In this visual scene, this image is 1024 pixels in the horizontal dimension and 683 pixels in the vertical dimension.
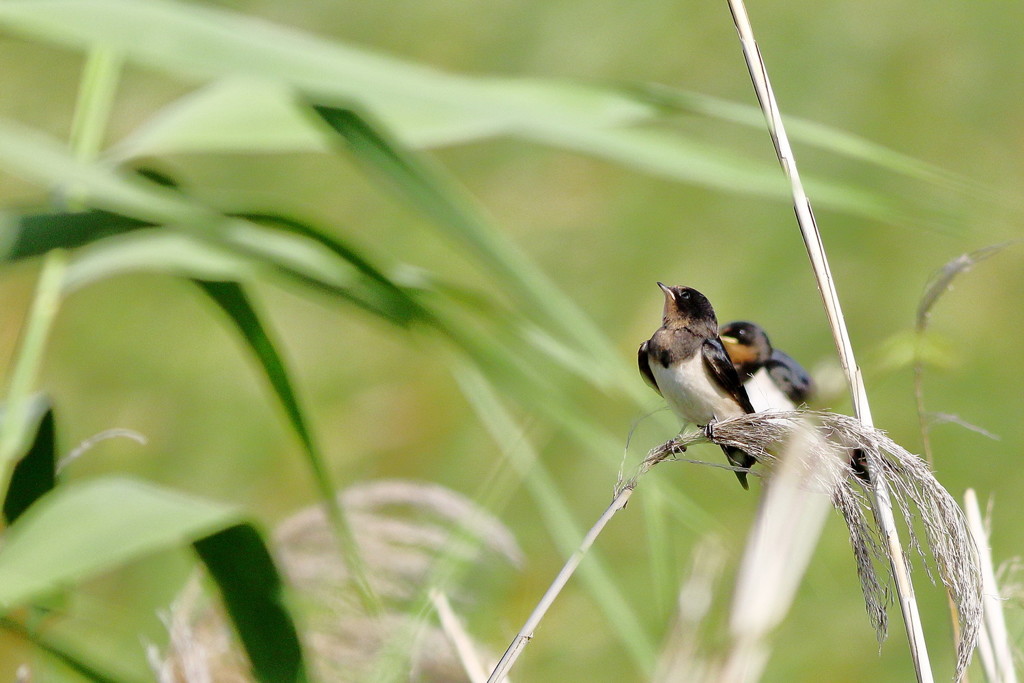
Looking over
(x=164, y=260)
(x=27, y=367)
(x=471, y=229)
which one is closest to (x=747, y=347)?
(x=471, y=229)

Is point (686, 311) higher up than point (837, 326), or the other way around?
point (686, 311)

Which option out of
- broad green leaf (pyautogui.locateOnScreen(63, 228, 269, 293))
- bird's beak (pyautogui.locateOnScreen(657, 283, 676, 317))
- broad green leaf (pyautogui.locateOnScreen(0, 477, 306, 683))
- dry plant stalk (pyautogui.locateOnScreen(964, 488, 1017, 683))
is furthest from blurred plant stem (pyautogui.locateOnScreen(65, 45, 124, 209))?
dry plant stalk (pyautogui.locateOnScreen(964, 488, 1017, 683))

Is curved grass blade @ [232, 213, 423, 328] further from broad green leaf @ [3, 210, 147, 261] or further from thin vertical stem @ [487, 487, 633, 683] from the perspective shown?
thin vertical stem @ [487, 487, 633, 683]

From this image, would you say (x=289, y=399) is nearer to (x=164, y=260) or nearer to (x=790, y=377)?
(x=164, y=260)

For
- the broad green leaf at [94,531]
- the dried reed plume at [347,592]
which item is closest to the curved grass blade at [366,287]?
the broad green leaf at [94,531]

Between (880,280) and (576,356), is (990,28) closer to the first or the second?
(880,280)

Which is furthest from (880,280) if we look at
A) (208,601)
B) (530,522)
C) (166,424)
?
(208,601)

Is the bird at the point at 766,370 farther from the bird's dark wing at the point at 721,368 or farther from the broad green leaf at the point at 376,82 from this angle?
the broad green leaf at the point at 376,82
